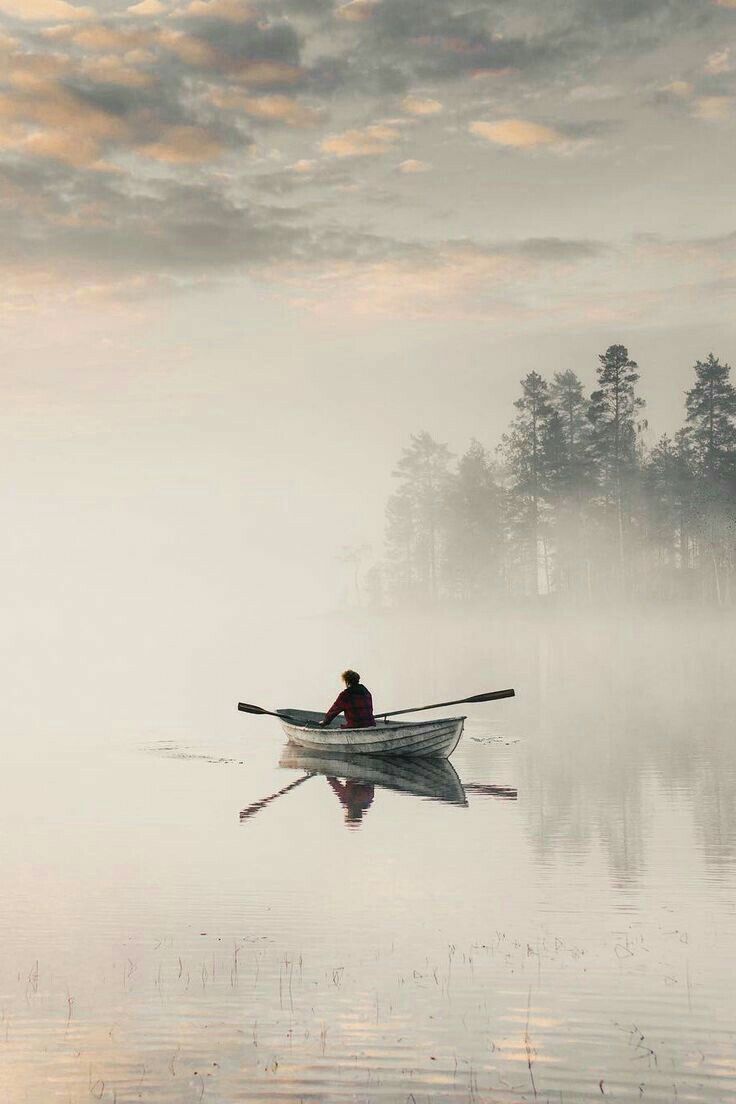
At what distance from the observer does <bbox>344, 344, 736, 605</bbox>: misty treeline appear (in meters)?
94.8

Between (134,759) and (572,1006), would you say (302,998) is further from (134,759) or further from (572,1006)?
(134,759)

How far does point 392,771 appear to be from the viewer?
94.4 ft

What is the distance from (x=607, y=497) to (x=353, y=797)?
82.6 metres

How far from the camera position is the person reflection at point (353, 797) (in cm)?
2237

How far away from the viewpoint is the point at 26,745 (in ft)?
117

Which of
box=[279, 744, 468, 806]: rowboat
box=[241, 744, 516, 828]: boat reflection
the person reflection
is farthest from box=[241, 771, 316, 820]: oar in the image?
box=[279, 744, 468, 806]: rowboat

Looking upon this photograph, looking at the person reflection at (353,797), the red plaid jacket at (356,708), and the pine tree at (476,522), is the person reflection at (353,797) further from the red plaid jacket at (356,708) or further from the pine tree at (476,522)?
the pine tree at (476,522)

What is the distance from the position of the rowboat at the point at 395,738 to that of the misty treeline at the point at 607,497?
6116 centimetres

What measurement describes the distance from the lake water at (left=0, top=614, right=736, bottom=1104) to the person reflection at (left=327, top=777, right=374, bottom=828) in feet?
0.42

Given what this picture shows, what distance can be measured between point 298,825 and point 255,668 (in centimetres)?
5312

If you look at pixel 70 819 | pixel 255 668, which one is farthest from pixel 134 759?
pixel 255 668

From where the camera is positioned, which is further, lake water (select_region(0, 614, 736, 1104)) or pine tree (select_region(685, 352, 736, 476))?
pine tree (select_region(685, 352, 736, 476))

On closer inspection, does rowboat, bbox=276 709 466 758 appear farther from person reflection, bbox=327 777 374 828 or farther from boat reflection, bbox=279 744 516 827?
person reflection, bbox=327 777 374 828

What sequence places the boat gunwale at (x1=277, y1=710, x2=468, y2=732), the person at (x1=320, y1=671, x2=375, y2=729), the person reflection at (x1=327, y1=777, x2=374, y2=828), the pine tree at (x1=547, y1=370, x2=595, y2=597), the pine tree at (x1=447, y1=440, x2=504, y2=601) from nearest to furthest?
the person reflection at (x1=327, y1=777, x2=374, y2=828) < the boat gunwale at (x1=277, y1=710, x2=468, y2=732) < the person at (x1=320, y1=671, x2=375, y2=729) < the pine tree at (x1=547, y1=370, x2=595, y2=597) < the pine tree at (x1=447, y1=440, x2=504, y2=601)
